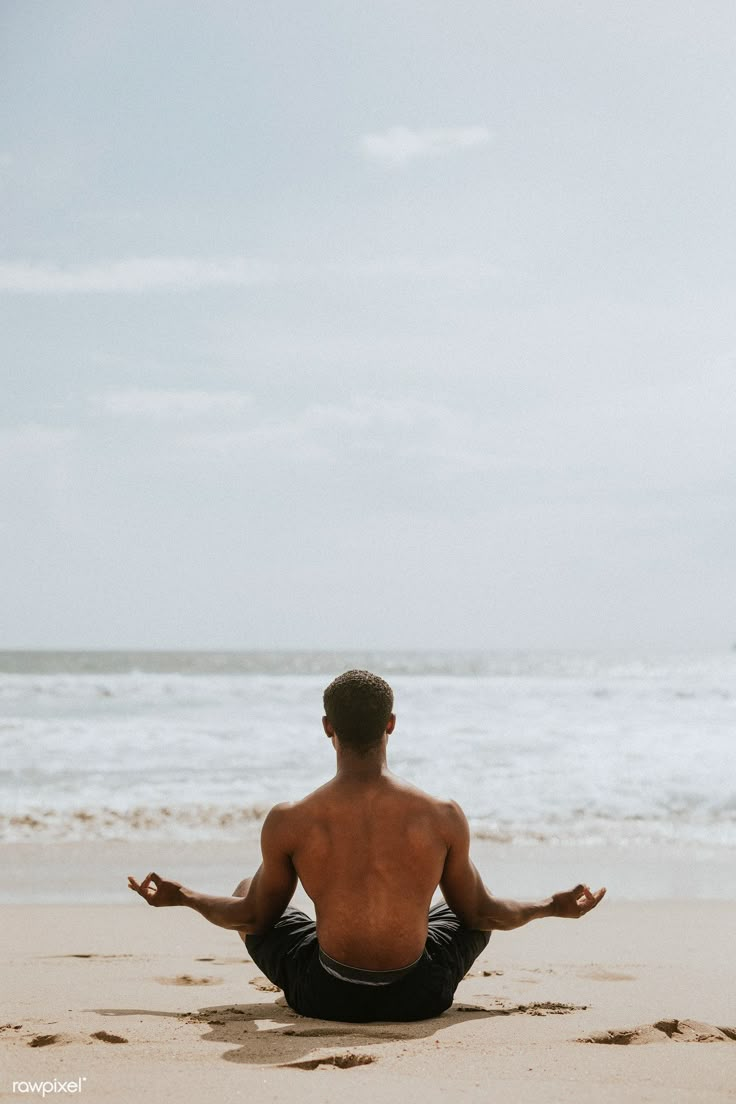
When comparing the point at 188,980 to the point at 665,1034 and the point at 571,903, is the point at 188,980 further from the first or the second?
the point at 665,1034

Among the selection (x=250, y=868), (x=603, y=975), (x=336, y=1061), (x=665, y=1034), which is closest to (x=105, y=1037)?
(x=336, y=1061)

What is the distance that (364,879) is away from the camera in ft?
11.0

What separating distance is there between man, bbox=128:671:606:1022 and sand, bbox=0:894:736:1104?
119 millimetres

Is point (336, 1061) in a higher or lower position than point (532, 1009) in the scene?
higher

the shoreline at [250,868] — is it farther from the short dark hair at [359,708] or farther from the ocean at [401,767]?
the short dark hair at [359,708]

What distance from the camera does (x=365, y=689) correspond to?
10.9ft

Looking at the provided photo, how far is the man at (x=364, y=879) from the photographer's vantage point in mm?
3330

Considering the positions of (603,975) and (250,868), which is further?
(250,868)

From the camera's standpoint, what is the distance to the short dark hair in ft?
10.9

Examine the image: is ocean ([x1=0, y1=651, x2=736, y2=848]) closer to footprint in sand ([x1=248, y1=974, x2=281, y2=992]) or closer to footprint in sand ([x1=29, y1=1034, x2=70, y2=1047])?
footprint in sand ([x1=248, y1=974, x2=281, y2=992])

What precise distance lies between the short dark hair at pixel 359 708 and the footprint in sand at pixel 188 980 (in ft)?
4.86

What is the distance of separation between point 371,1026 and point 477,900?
0.55m

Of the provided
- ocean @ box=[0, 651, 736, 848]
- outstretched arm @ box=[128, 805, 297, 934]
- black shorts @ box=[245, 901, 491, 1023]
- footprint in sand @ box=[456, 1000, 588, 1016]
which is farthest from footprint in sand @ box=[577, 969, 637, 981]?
ocean @ box=[0, 651, 736, 848]

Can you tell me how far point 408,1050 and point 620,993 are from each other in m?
1.40
